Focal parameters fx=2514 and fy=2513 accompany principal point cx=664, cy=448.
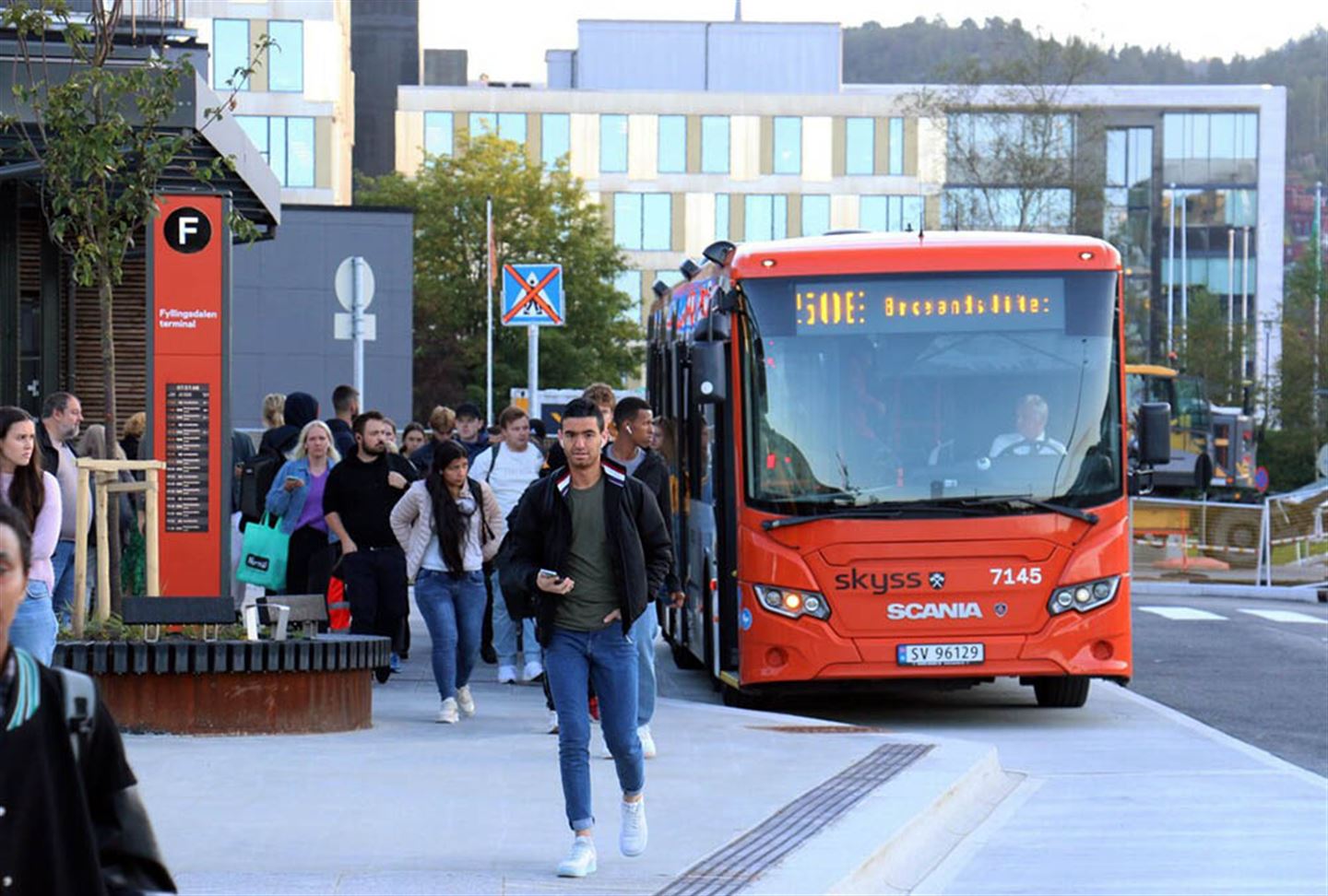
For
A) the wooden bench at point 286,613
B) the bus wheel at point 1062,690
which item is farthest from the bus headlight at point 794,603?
the wooden bench at point 286,613

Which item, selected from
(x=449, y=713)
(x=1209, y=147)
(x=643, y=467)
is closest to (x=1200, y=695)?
(x=449, y=713)

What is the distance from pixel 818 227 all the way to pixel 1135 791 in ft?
263

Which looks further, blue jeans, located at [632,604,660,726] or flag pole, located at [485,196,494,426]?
flag pole, located at [485,196,494,426]

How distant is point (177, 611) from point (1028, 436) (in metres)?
5.63

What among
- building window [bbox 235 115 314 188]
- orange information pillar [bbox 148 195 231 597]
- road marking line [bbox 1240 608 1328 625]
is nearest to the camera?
orange information pillar [bbox 148 195 231 597]

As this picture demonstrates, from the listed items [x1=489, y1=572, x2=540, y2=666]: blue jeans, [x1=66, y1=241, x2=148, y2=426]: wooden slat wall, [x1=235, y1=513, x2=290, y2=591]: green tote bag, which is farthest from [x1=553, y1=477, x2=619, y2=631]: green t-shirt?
[x1=66, y1=241, x2=148, y2=426]: wooden slat wall

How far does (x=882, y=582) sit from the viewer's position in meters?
15.4

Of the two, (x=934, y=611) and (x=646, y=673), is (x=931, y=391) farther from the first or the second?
(x=646, y=673)

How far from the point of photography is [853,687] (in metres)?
16.4

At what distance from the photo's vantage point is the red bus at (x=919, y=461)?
1540 centimetres

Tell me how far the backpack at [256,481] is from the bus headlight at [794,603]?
154 inches

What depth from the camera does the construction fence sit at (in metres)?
39.3

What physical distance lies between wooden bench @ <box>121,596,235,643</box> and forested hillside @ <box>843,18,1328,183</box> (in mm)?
144636

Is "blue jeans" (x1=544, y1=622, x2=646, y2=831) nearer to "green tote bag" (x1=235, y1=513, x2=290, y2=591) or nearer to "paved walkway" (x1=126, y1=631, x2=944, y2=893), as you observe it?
"paved walkway" (x1=126, y1=631, x2=944, y2=893)
